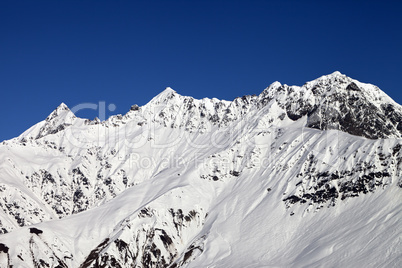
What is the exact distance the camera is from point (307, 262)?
191250 millimetres

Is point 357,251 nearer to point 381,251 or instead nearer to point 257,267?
point 381,251

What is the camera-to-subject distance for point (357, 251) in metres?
188

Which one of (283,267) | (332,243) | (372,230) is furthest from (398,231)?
(283,267)

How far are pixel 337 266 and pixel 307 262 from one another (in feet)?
38.4

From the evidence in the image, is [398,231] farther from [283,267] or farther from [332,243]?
[283,267]

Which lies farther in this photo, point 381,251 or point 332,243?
point 332,243

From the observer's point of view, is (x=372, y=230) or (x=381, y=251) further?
(x=372, y=230)

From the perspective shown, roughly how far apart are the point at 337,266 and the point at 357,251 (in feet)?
34.2

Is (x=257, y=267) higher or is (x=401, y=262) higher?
(x=257, y=267)

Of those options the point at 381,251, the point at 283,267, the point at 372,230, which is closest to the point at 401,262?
the point at 381,251

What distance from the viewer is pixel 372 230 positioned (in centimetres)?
19600

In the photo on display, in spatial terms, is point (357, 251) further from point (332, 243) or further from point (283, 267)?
point (283, 267)

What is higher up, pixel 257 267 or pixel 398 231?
pixel 257 267

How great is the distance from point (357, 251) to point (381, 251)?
813 cm
